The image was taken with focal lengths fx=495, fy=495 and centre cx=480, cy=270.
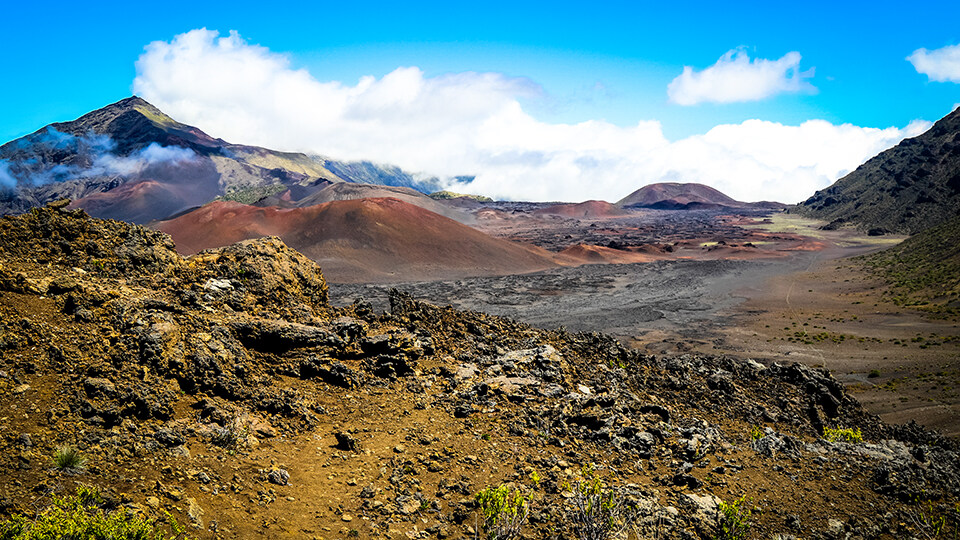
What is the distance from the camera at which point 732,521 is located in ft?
17.7

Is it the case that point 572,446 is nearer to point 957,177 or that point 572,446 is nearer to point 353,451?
point 353,451

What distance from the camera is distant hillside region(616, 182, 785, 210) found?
154625mm

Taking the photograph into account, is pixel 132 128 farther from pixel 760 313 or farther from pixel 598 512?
pixel 598 512

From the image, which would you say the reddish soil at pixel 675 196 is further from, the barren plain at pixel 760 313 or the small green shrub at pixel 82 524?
the small green shrub at pixel 82 524

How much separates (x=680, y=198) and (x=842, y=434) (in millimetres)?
164482

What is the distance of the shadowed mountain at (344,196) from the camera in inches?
3127

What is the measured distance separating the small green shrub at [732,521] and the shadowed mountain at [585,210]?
11242 centimetres

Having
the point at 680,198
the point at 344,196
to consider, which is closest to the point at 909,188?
the point at 680,198

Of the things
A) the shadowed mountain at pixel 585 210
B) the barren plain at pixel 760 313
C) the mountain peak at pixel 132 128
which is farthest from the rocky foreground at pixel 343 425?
the mountain peak at pixel 132 128

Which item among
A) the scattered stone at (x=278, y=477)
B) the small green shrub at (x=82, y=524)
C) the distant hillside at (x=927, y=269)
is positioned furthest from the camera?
the distant hillside at (x=927, y=269)

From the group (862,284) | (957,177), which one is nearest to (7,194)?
(862,284)

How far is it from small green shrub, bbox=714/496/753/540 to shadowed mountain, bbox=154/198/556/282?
34374 millimetres

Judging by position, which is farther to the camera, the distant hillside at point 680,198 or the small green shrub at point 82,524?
the distant hillside at point 680,198

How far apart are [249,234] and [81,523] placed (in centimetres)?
4740
